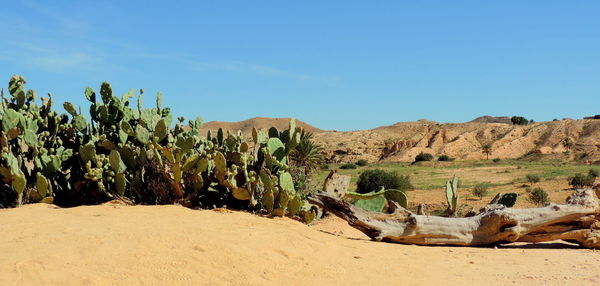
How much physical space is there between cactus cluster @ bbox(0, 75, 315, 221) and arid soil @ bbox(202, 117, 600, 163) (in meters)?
43.9

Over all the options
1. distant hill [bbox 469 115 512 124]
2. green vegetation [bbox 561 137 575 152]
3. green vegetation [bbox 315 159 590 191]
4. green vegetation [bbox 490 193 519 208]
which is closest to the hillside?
green vegetation [bbox 561 137 575 152]

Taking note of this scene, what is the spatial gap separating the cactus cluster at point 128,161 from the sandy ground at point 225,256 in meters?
0.78

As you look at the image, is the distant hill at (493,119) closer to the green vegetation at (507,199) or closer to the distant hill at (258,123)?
the distant hill at (258,123)


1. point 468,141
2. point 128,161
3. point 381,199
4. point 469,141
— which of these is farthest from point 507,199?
point 469,141

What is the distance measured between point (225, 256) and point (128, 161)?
3.80 meters

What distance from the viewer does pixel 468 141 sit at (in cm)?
5916

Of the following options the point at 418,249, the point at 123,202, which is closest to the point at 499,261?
the point at 418,249

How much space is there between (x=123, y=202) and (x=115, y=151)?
0.79 metres

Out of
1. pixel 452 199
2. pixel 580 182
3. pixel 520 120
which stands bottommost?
pixel 580 182

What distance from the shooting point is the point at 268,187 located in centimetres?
812

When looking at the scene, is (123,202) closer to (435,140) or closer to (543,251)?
(543,251)

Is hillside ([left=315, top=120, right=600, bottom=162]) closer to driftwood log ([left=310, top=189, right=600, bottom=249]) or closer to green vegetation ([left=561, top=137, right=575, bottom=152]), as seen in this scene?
green vegetation ([left=561, top=137, right=575, bottom=152])

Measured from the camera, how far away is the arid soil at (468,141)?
175 feet

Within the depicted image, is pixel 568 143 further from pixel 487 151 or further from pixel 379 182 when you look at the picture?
pixel 379 182
